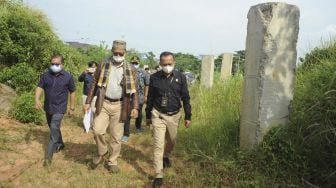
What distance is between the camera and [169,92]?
6477 mm

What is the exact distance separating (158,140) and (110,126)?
960 millimetres

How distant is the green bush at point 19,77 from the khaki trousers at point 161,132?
7.25m

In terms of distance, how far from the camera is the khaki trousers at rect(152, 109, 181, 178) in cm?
619

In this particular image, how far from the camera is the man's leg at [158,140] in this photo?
6172mm

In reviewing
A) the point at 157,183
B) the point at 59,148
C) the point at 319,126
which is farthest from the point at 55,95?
the point at 319,126

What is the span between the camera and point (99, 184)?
20.4 feet

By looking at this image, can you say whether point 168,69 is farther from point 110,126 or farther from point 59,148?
point 59,148

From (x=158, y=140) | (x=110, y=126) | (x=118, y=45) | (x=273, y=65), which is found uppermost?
(x=118, y=45)

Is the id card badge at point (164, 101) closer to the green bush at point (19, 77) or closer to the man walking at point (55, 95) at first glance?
the man walking at point (55, 95)

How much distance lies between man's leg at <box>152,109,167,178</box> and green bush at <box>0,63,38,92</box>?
7.25 metres

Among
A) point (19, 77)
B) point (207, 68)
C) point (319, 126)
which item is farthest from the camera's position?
point (207, 68)

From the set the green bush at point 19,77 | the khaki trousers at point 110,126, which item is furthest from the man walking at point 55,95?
the green bush at point 19,77

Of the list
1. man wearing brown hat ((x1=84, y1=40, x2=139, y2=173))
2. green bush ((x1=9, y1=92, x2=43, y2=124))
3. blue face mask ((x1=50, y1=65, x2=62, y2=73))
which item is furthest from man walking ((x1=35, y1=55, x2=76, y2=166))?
green bush ((x1=9, y1=92, x2=43, y2=124))

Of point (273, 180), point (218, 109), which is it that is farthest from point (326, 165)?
point (218, 109)
